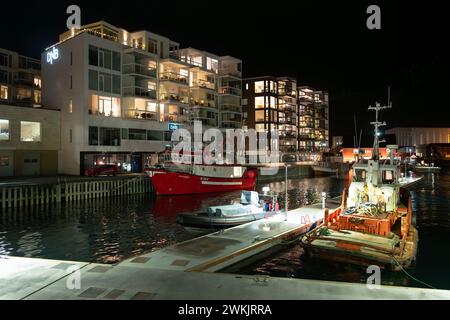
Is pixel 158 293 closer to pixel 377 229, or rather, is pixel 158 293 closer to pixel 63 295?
pixel 63 295

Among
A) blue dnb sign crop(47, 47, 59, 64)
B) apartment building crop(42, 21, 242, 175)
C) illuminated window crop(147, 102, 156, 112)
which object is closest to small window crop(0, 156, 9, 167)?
apartment building crop(42, 21, 242, 175)

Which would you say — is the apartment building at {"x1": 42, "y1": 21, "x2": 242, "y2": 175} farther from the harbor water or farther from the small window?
the harbor water

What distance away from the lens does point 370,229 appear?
1686 centimetres

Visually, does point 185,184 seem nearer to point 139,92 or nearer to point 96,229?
point 139,92

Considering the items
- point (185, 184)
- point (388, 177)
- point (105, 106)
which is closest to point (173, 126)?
point (105, 106)

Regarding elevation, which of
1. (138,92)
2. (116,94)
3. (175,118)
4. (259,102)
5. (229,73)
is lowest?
(175,118)

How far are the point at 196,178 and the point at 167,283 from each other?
31.0 m

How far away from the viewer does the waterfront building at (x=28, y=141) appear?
135ft

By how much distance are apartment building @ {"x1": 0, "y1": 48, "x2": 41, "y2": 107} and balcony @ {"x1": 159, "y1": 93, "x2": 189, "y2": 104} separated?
27.1 m

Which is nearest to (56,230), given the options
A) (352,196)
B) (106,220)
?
(106,220)

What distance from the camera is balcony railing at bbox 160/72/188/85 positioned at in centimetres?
5522

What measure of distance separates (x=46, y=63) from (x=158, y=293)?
4985cm

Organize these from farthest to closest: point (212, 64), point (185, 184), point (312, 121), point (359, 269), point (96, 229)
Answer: point (312, 121)
point (212, 64)
point (185, 184)
point (96, 229)
point (359, 269)
